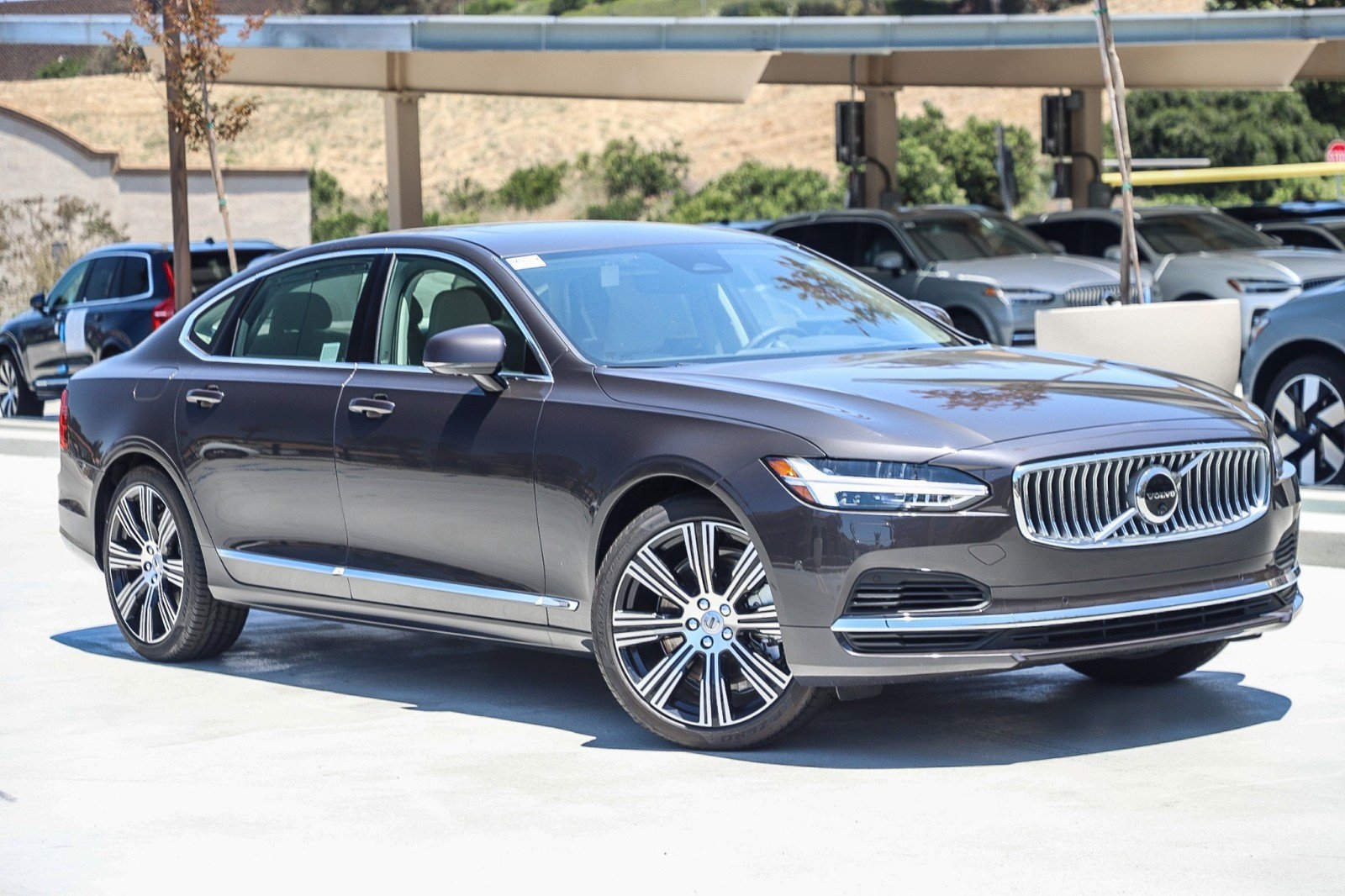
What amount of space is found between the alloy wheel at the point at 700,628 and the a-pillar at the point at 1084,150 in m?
→ 28.1

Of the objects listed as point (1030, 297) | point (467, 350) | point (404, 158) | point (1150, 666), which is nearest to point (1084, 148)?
point (404, 158)

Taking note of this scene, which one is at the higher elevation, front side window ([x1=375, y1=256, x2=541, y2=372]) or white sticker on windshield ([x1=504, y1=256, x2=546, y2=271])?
white sticker on windshield ([x1=504, y1=256, x2=546, y2=271])

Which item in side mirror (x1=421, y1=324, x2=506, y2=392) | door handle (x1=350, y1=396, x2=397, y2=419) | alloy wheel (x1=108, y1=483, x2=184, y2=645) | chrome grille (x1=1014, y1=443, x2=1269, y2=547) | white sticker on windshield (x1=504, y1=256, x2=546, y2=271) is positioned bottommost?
alloy wheel (x1=108, y1=483, x2=184, y2=645)

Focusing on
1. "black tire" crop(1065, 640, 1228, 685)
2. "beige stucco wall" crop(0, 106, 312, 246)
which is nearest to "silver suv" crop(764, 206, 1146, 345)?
"black tire" crop(1065, 640, 1228, 685)

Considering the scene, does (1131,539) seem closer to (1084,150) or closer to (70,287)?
(70,287)

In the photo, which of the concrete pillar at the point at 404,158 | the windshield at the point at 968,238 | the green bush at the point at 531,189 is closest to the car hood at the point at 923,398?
the windshield at the point at 968,238

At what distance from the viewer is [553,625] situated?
6.81 meters

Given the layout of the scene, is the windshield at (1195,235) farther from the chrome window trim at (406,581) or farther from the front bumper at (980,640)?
the front bumper at (980,640)

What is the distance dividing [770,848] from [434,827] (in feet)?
3.10

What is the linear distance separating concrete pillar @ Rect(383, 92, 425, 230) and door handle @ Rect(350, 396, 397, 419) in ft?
68.9

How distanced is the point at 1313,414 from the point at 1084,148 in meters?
23.6

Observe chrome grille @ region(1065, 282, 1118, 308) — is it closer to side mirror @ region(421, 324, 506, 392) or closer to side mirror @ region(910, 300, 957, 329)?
side mirror @ region(910, 300, 957, 329)

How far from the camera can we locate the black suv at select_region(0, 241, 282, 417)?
20.3 meters

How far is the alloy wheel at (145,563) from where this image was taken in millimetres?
8367
